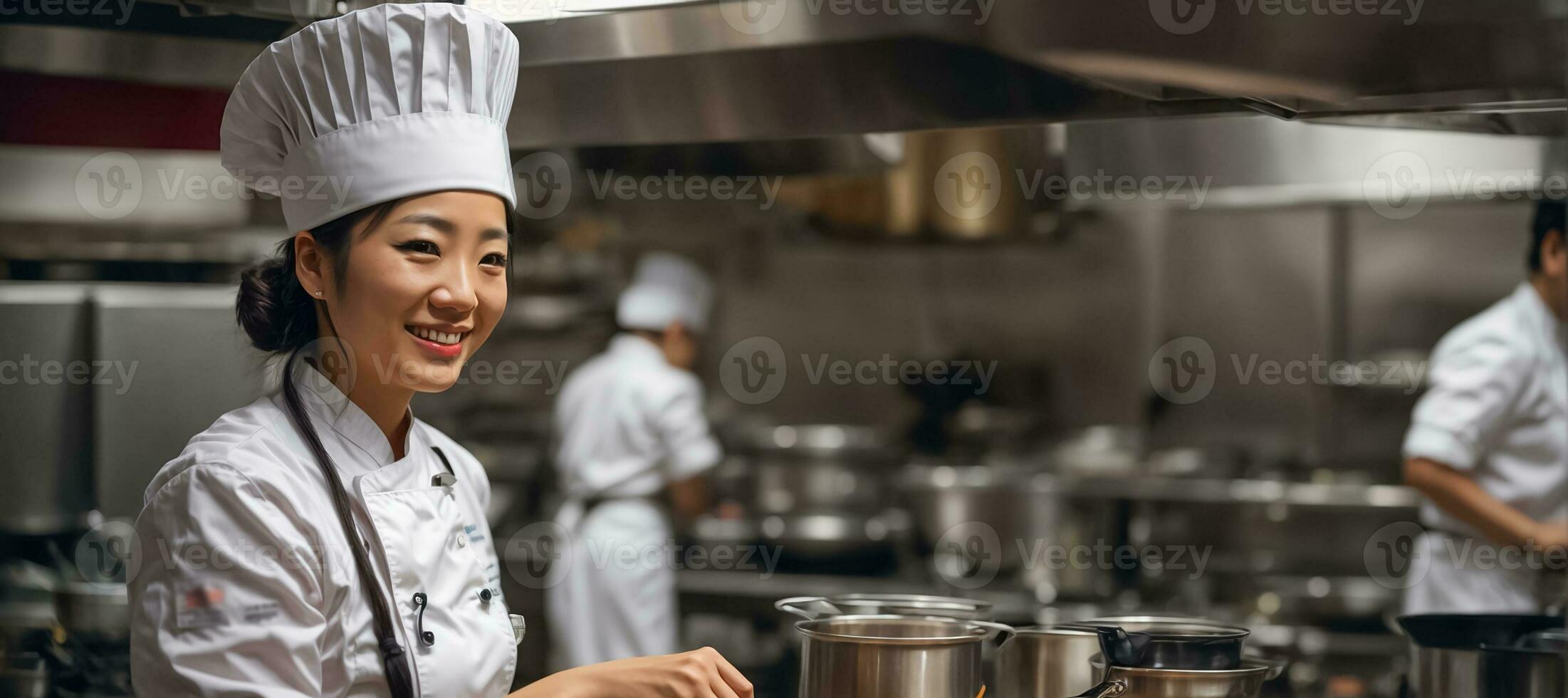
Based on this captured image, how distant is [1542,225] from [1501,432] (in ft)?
1.28

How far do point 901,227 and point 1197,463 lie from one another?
1.23 meters

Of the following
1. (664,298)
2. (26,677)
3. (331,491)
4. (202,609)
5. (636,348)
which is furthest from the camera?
(664,298)

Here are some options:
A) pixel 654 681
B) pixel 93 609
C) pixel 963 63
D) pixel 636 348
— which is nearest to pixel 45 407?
pixel 93 609

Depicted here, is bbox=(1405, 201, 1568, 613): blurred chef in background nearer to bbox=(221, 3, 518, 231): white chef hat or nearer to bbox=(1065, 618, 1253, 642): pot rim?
bbox=(1065, 618, 1253, 642): pot rim

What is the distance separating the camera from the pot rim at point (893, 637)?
1.22 metres

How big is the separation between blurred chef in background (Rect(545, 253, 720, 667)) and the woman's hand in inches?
88.7

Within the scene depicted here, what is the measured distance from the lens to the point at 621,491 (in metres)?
3.53

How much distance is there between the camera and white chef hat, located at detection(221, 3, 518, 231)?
1.17 metres

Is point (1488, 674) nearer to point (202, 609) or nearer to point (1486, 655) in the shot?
point (1486, 655)

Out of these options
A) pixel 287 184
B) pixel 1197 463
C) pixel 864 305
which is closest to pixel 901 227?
pixel 864 305

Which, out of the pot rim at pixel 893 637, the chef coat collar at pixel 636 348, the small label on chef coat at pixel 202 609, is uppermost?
the chef coat collar at pixel 636 348

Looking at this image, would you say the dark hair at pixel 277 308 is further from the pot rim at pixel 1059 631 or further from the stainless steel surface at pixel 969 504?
the stainless steel surface at pixel 969 504

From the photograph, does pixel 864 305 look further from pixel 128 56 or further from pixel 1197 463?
pixel 128 56

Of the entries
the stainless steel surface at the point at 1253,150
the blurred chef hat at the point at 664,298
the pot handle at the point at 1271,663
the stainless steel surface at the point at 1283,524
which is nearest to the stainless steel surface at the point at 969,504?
the stainless steel surface at the point at 1283,524
